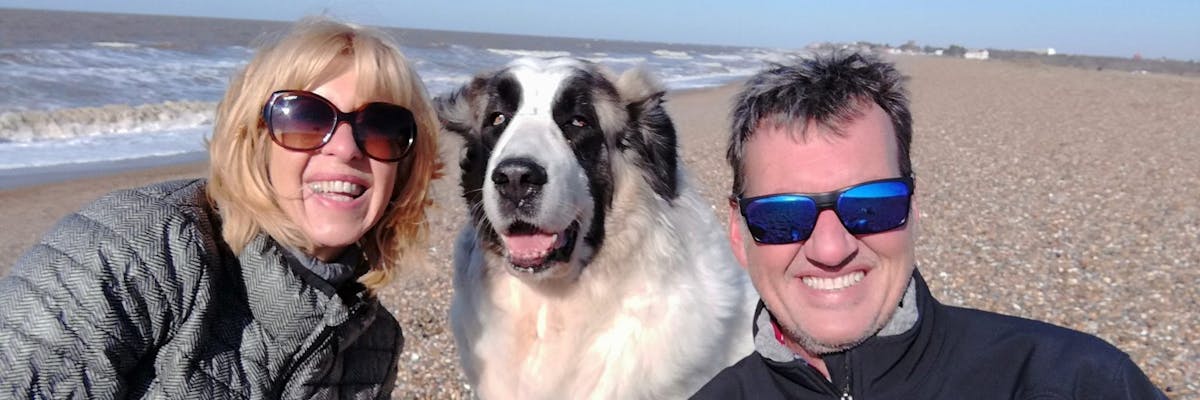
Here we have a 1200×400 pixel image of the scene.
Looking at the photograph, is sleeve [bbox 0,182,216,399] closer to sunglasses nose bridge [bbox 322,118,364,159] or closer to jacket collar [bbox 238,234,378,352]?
jacket collar [bbox 238,234,378,352]

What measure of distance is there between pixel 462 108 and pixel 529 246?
636 mm

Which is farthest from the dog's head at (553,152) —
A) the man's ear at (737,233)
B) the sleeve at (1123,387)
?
the sleeve at (1123,387)

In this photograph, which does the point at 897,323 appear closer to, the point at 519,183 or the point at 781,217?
the point at 781,217

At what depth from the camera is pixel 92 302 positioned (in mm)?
2195

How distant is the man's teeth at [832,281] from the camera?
6.32 ft

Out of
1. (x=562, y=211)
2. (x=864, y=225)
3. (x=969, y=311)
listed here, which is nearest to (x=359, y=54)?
(x=562, y=211)

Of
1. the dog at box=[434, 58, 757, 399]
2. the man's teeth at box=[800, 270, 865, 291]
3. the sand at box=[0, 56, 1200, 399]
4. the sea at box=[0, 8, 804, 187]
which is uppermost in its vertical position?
the man's teeth at box=[800, 270, 865, 291]

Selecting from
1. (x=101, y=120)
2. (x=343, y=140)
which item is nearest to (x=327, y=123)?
(x=343, y=140)

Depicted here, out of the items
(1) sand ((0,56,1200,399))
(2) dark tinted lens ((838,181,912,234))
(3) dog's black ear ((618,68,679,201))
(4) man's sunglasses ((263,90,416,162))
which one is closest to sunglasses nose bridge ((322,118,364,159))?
(4) man's sunglasses ((263,90,416,162))

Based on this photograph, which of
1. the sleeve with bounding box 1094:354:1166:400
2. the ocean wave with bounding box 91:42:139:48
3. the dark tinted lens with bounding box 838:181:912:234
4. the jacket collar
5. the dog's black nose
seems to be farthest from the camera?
the ocean wave with bounding box 91:42:139:48

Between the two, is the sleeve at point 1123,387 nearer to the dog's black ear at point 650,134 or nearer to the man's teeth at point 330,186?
the dog's black ear at point 650,134

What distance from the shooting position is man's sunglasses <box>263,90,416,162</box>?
260 centimetres

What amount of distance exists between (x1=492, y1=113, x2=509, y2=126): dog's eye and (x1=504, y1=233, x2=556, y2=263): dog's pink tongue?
1.35ft

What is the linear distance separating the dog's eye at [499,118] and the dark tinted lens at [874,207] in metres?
1.67
